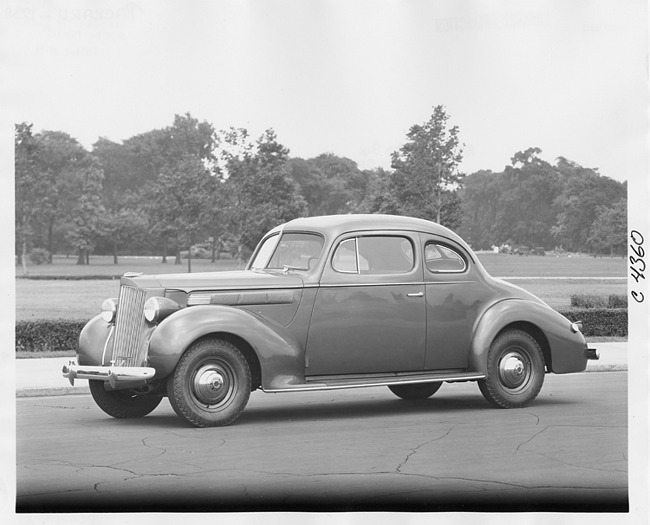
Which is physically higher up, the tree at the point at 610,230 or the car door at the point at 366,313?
the tree at the point at 610,230

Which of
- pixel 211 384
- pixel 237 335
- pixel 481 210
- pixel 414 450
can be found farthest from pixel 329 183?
pixel 414 450

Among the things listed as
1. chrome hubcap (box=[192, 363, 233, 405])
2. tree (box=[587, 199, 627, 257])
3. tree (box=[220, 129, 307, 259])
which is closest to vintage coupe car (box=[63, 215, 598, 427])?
chrome hubcap (box=[192, 363, 233, 405])

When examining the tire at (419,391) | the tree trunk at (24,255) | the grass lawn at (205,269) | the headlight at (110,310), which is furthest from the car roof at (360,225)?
the tree trunk at (24,255)

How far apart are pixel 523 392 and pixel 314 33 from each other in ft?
12.6

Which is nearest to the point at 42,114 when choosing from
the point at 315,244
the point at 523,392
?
the point at 315,244

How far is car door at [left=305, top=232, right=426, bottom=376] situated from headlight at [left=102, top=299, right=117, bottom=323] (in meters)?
1.75

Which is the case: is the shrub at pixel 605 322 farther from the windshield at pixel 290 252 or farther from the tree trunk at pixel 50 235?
the tree trunk at pixel 50 235

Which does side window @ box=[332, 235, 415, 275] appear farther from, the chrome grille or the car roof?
the chrome grille

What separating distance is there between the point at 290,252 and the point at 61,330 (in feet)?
14.3

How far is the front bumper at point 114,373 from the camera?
25.8 feet

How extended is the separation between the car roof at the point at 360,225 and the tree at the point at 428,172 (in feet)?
3.10

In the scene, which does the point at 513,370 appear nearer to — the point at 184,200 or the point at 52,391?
→ the point at 184,200

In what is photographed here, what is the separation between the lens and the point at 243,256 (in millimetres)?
11477

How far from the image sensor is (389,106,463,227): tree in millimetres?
9953
